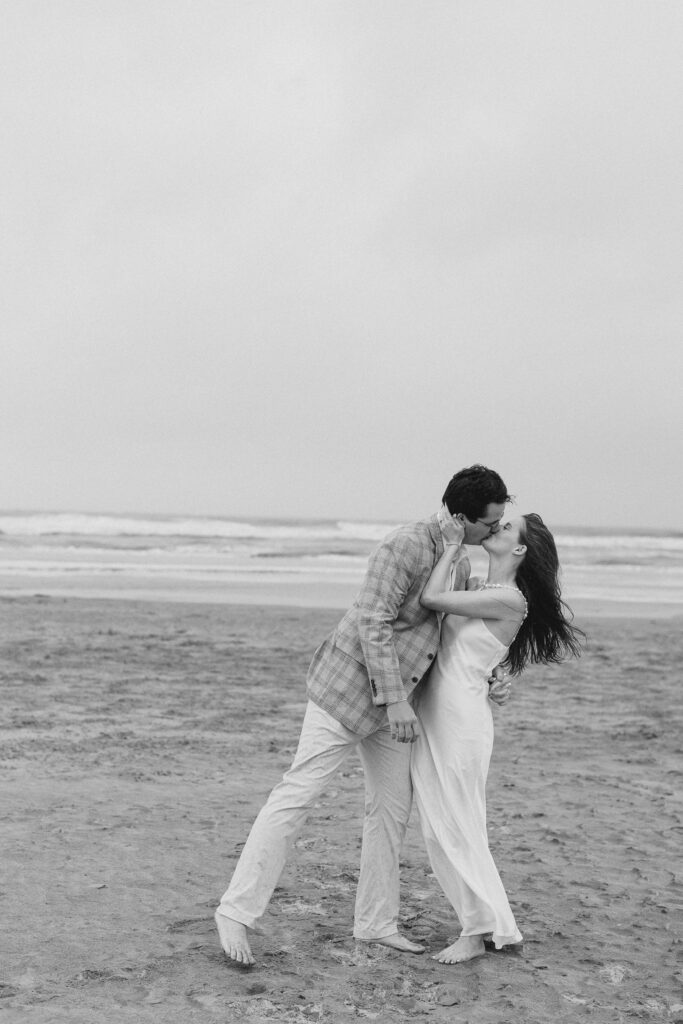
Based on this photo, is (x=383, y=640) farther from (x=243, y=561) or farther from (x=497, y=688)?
(x=243, y=561)

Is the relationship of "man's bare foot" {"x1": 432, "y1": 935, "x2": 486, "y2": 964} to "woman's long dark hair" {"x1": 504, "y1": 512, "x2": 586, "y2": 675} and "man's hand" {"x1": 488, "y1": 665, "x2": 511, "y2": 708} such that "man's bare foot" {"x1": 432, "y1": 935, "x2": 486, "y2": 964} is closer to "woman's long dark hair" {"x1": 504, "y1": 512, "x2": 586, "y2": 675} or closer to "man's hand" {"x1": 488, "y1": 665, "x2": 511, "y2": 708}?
"man's hand" {"x1": 488, "y1": 665, "x2": 511, "y2": 708}

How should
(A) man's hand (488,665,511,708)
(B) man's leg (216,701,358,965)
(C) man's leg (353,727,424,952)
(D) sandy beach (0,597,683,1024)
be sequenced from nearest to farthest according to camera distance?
(D) sandy beach (0,597,683,1024) < (B) man's leg (216,701,358,965) < (C) man's leg (353,727,424,952) < (A) man's hand (488,665,511,708)

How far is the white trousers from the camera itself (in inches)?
147

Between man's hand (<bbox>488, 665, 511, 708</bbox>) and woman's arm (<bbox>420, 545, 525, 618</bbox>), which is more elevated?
woman's arm (<bbox>420, 545, 525, 618</bbox>)

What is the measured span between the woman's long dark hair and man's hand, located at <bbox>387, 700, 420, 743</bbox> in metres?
0.69

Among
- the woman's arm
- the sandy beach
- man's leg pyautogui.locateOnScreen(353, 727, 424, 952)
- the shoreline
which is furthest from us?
the shoreline

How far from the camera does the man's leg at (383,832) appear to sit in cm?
396

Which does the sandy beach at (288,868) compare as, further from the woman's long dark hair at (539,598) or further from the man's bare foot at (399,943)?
the woman's long dark hair at (539,598)

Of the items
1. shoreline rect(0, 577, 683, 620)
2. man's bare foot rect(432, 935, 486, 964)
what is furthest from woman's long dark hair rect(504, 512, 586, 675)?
shoreline rect(0, 577, 683, 620)

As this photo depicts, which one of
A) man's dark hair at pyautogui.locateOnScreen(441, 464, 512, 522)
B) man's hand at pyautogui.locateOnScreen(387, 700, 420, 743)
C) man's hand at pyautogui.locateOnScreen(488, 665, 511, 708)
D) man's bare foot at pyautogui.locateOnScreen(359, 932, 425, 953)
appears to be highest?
man's dark hair at pyautogui.locateOnScreen(441, 464, 512, 522)

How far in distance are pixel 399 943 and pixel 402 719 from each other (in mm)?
1034

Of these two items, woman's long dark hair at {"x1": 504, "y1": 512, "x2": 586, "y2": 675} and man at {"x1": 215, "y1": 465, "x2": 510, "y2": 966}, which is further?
woman's long dark hair at {"x1": 504, "y1": 512, "x2": 586, "y2": 675}

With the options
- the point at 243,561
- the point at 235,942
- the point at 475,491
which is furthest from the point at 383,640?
the point at 243,561

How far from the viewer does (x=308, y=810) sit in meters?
3.86
